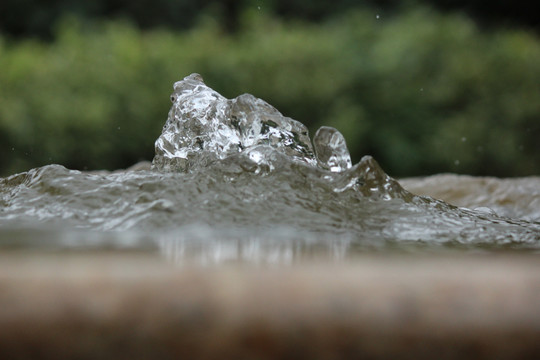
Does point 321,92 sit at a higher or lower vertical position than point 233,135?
higher

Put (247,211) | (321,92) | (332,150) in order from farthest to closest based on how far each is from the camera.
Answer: (321,92) < (332,150) < (247,211)

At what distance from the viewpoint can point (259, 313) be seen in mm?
407

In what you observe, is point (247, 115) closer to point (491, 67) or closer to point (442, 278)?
point (442, 278)

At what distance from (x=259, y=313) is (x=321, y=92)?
6017 mm

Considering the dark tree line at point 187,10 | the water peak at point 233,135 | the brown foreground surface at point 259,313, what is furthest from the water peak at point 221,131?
the dark tree line at point 187,10

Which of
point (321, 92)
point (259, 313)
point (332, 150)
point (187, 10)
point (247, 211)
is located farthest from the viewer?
point (187, 10)

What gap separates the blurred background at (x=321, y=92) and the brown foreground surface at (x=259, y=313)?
583 cm

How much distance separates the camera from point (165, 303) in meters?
0.41

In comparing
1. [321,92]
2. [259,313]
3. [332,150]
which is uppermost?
[321,92]

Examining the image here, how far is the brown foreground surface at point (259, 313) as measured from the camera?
1.32 ft

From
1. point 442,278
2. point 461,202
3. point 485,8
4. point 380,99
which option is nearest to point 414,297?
point 442,278

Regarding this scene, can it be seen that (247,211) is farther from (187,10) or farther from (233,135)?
(187,10)

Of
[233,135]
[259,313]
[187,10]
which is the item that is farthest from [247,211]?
[187,10]

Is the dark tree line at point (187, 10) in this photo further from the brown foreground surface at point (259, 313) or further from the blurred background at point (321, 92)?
the brown foreground surface at point (259, 313)
